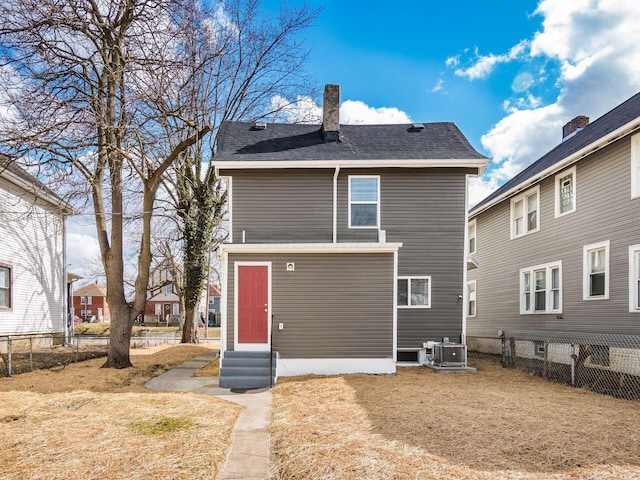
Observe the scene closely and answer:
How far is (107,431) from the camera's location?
5910 millimetres

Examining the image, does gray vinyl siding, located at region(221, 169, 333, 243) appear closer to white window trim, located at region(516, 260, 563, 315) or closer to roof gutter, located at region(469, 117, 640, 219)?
roof gutter, located at region(469, 117, 640, 219)

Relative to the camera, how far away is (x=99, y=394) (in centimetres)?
853

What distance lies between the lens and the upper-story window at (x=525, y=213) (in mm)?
14505

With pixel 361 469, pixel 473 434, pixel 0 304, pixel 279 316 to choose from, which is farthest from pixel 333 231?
pixel 0 304

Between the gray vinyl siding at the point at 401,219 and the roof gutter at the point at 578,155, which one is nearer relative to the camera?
the roof gutter at the point at 578,155

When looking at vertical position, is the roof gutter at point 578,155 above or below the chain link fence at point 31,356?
above

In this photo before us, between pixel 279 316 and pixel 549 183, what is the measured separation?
893cm

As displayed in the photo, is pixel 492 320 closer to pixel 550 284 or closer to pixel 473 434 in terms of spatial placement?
pixel 550 284

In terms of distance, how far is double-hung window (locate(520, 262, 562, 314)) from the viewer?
1326cm

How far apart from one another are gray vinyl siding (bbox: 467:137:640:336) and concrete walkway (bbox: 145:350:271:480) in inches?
→ 319

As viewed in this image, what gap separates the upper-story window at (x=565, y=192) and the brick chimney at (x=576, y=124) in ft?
15.1

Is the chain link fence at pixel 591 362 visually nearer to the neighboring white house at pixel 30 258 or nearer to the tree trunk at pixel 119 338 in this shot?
the tree trunk at pixel 119 338

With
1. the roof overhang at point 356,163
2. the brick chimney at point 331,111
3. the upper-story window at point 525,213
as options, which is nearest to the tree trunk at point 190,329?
the roof overhang at point 356,163

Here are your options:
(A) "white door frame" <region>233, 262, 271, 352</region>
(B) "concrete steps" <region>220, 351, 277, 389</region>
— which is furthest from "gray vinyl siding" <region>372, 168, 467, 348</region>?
(B) "concrete steps" <region>220, 351, 277, 389</region>
